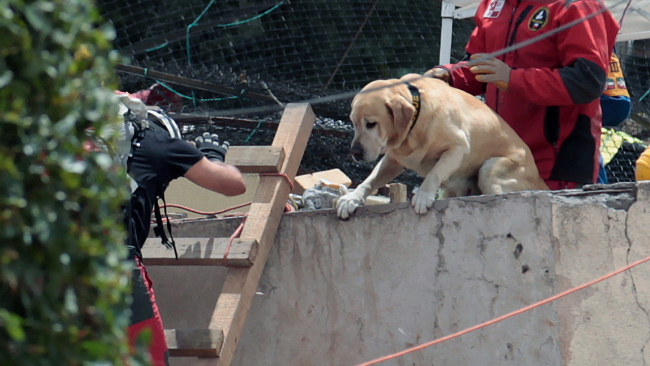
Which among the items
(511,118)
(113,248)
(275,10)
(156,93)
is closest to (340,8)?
(275,10)

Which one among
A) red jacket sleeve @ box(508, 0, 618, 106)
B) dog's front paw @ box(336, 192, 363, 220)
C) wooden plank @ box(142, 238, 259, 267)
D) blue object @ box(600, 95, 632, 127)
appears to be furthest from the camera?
blue object @ box(600, 95, 632, 127)

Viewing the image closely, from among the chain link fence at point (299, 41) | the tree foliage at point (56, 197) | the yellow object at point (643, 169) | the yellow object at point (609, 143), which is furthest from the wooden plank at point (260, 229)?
the chain link fence at point (299, 41)

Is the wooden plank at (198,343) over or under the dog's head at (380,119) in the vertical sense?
under

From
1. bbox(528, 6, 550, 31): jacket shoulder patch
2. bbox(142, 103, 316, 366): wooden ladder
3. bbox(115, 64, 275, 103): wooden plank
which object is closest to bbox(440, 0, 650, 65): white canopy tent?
bbox(115, 64, 275, 103): wooden plank

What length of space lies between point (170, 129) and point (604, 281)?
66.2 inches

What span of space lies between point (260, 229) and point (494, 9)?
1.67 m

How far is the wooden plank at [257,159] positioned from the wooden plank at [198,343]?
75cm

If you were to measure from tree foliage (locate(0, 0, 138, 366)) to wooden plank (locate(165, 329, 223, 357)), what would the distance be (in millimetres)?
1566

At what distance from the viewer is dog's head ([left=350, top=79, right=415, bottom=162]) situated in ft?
10.7

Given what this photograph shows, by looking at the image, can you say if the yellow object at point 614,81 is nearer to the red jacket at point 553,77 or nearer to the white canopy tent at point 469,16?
the red jacket at point 553,77

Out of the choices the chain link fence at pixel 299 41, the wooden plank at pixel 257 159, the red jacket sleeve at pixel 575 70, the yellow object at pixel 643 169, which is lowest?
the chain link fence at pixel 299 41

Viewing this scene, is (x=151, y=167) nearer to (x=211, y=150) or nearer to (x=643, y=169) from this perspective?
(x=211, y=150)

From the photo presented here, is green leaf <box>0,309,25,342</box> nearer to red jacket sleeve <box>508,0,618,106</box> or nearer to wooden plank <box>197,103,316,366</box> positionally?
wooden plank <box>197,103,316,366</box>

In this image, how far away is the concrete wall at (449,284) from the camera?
2.73 m
